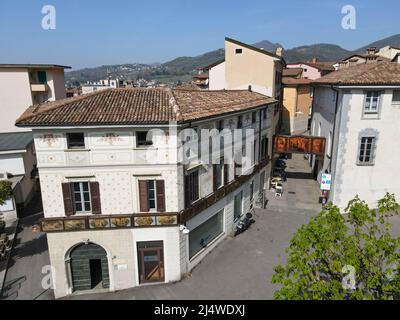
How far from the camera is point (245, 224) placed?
25.8 meters

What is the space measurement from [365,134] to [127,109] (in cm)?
2024

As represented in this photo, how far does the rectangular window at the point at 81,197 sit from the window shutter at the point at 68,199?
231 millimetres

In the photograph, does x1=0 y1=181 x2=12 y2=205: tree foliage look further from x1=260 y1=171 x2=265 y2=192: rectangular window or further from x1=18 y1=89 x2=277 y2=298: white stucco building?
x1=260 y1=171 x2=265 y2=192: rectangular window

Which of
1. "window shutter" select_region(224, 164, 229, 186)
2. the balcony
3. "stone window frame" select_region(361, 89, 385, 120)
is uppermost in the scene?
the balcony

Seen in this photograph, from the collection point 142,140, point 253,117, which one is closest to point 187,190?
point 142,140

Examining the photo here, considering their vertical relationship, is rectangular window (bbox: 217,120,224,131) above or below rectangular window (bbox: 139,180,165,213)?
above

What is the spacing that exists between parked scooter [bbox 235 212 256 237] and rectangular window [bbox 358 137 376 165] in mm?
10820

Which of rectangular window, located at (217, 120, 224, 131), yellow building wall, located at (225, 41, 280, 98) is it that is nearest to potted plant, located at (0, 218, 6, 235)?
rectangular window, located at (217, 120, 224, 131)

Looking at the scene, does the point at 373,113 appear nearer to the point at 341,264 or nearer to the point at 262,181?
the point at 262,181

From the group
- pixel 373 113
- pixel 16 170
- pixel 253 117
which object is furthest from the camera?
pixel 16 170

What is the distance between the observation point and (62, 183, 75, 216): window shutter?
54.5ft

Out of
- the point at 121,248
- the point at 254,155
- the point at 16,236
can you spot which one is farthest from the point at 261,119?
the point at 16,236

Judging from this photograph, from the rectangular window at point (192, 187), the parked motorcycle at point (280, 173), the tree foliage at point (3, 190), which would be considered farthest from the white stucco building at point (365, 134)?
the tree foliage at point (3, 190)

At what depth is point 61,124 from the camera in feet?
50.6
